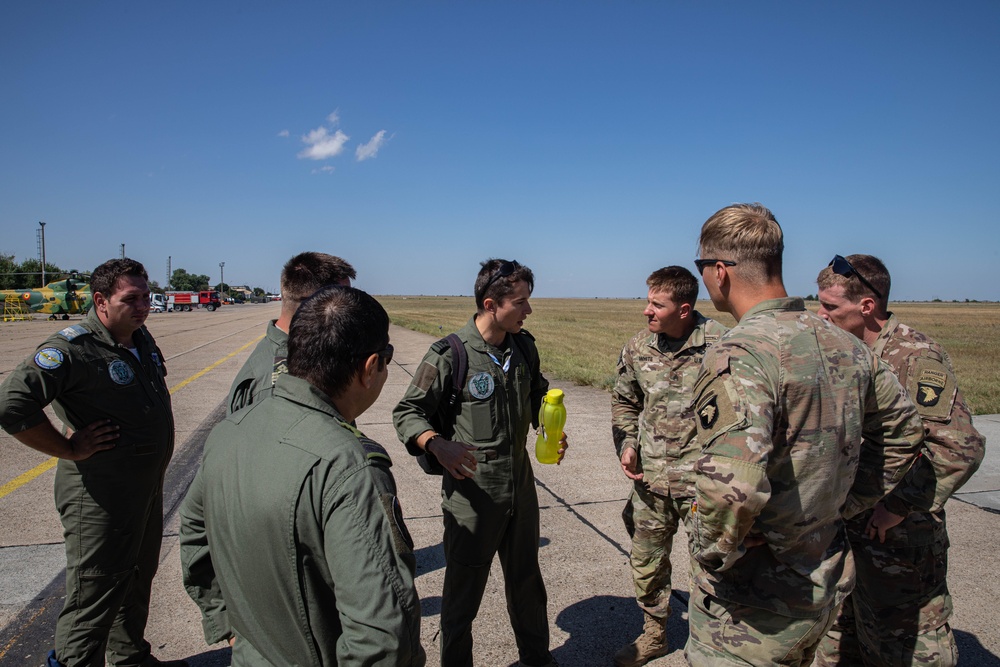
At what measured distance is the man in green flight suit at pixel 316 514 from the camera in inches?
51.4

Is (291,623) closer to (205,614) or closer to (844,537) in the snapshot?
(205,614)

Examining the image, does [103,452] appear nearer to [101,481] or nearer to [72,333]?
[101,481]

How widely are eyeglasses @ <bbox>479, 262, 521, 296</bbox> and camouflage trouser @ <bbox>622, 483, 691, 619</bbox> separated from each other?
139 cm

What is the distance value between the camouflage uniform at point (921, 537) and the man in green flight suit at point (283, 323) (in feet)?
8.50

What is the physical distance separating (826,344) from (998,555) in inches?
163

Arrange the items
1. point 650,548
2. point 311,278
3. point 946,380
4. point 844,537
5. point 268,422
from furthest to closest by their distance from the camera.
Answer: point 650,548, point 311,278, point 946,380, point 844,537, point 268,422

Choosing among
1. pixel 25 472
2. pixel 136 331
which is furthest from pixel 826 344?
pixel 25 472

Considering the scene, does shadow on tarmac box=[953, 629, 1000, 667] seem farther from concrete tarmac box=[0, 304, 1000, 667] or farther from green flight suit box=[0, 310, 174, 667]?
green flight suit box=[0, 310, 174, 667]

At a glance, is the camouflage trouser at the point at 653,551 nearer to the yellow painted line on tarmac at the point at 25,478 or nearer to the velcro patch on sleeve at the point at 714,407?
the velcro patch on sleeve at the point at 714,407

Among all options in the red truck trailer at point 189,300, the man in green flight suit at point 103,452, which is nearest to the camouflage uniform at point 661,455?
the man in green flight suit at point 103,452

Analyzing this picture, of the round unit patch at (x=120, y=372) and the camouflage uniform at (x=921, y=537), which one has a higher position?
the round unit patch at (x=120, y=372)

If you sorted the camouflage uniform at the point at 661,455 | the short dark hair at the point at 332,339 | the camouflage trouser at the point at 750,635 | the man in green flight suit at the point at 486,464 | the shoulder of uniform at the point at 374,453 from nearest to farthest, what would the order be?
the shoulder of uniform at the point at 374,453, the short dark hair at the point at 332,339, the camouflage trouser at the point at 750,635, the man in green flight suit at the point at 486,464, the camouflage uniform at the point at 661,455

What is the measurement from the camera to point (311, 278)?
114 inches

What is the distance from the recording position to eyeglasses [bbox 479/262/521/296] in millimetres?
3137
